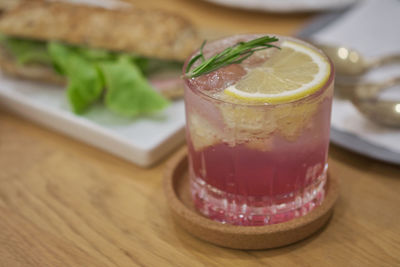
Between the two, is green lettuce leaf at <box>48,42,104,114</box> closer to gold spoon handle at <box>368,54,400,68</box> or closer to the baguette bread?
the baguette bread

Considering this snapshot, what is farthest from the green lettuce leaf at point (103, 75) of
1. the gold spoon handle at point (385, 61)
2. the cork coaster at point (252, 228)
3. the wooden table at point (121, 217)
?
the gold spoon handle at point (385, 61)

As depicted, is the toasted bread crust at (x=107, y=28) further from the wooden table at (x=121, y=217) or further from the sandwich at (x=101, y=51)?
the wooden table at (x=121, y=217)

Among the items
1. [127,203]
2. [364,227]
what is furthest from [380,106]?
[127,203]

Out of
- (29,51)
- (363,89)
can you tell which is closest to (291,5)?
(363,89)

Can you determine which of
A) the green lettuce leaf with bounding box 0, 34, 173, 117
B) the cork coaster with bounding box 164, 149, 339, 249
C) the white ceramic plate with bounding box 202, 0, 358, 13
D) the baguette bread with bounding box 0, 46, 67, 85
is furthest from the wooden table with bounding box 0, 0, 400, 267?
the white ceramic plate with bounding box 202, 0, 358, 13

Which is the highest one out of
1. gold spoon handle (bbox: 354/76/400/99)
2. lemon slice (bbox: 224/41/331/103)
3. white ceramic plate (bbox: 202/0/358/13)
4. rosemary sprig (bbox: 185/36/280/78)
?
rosemary sprig (bbox: 185/36/280/78)

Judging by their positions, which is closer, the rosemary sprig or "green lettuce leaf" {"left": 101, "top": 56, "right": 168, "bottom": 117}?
the rosemary sprig
